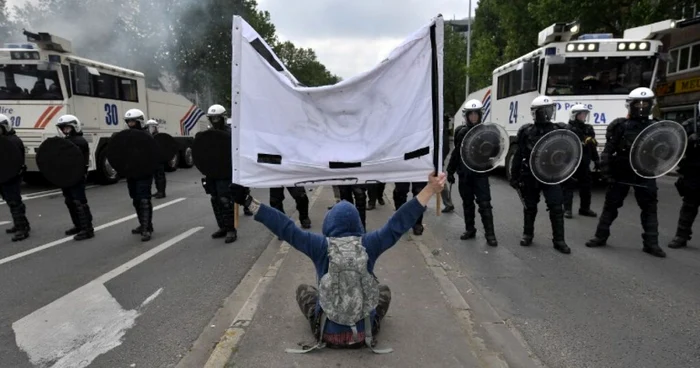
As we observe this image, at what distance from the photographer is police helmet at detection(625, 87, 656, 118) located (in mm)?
5371

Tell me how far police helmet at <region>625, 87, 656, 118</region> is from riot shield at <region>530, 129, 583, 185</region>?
29.3 inches

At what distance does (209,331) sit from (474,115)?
4.24m

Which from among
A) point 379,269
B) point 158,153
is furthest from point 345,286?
point 158,153

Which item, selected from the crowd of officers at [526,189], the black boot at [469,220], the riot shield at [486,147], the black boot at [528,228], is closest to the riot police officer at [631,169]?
the crowd of officers at [526,189]

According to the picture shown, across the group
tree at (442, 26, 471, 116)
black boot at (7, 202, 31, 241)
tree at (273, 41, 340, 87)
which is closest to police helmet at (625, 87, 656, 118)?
black boot at (7, 202, 31, 241)

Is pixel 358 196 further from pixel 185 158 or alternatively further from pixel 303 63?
pixel 303 63

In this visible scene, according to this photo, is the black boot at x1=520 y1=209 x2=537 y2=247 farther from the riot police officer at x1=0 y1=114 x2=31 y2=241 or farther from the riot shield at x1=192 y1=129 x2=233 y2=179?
the riot police officer at x1=0 y1=114 x2=31 y2=241

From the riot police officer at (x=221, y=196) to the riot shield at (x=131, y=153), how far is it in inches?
33.2

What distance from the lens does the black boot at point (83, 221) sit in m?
6.51

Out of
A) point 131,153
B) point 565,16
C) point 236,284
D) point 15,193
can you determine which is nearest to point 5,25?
point 15,193

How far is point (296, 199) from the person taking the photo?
22.9 feet

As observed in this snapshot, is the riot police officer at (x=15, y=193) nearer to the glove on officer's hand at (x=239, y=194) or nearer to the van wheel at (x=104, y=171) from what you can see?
the glove on officer's hand at (x=239, y=194)

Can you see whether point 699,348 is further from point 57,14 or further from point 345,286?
point 57,14

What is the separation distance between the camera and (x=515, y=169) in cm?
601
